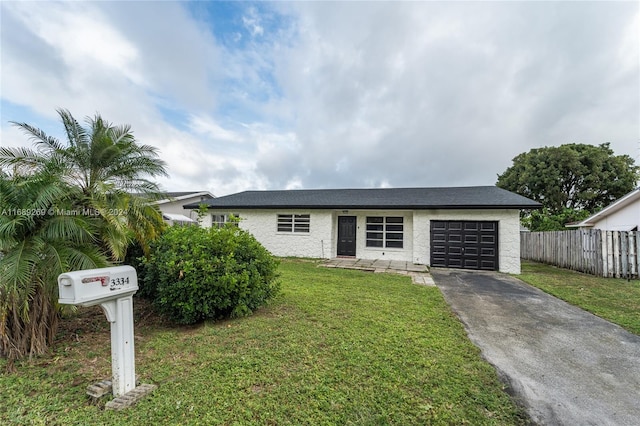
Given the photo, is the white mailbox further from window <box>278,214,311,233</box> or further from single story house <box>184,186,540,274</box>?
window <box>278,214,311,233</box>

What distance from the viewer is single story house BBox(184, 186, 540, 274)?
10.7 metres

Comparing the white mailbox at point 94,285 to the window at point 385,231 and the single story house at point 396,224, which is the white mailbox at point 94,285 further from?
the window at point 385,231

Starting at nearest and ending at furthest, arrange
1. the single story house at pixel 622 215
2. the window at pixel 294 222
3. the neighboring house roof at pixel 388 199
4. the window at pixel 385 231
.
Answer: the neighboring house roof at pixel 388 199 → the single story house at pixel 622 215 → the window at pixel 385 231 → the window at pixel 294 222

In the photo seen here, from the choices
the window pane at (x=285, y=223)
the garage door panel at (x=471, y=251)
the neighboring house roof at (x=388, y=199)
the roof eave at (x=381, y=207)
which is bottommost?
the garage door panel at (x=471, y=251)

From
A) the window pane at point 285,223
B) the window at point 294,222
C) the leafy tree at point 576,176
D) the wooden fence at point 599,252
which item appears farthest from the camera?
the leafy tree at point 576,176

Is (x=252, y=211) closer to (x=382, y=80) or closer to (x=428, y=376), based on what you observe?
(x=382, y=80)

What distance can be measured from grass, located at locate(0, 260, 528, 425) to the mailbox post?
28 cm

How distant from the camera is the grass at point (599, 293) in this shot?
16.7 feet

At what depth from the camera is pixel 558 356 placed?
3.39m

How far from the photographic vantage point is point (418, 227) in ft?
38.6

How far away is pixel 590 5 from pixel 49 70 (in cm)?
1650

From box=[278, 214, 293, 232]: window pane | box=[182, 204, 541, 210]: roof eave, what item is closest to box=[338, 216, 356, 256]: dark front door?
box=[182, 204, 541, 210]: roof eave

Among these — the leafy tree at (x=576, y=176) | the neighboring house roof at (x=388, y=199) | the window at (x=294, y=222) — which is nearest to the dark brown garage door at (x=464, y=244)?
the neighboring house roof at (x=388, y=199)

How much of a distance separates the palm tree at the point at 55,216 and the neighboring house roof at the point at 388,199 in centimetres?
811
